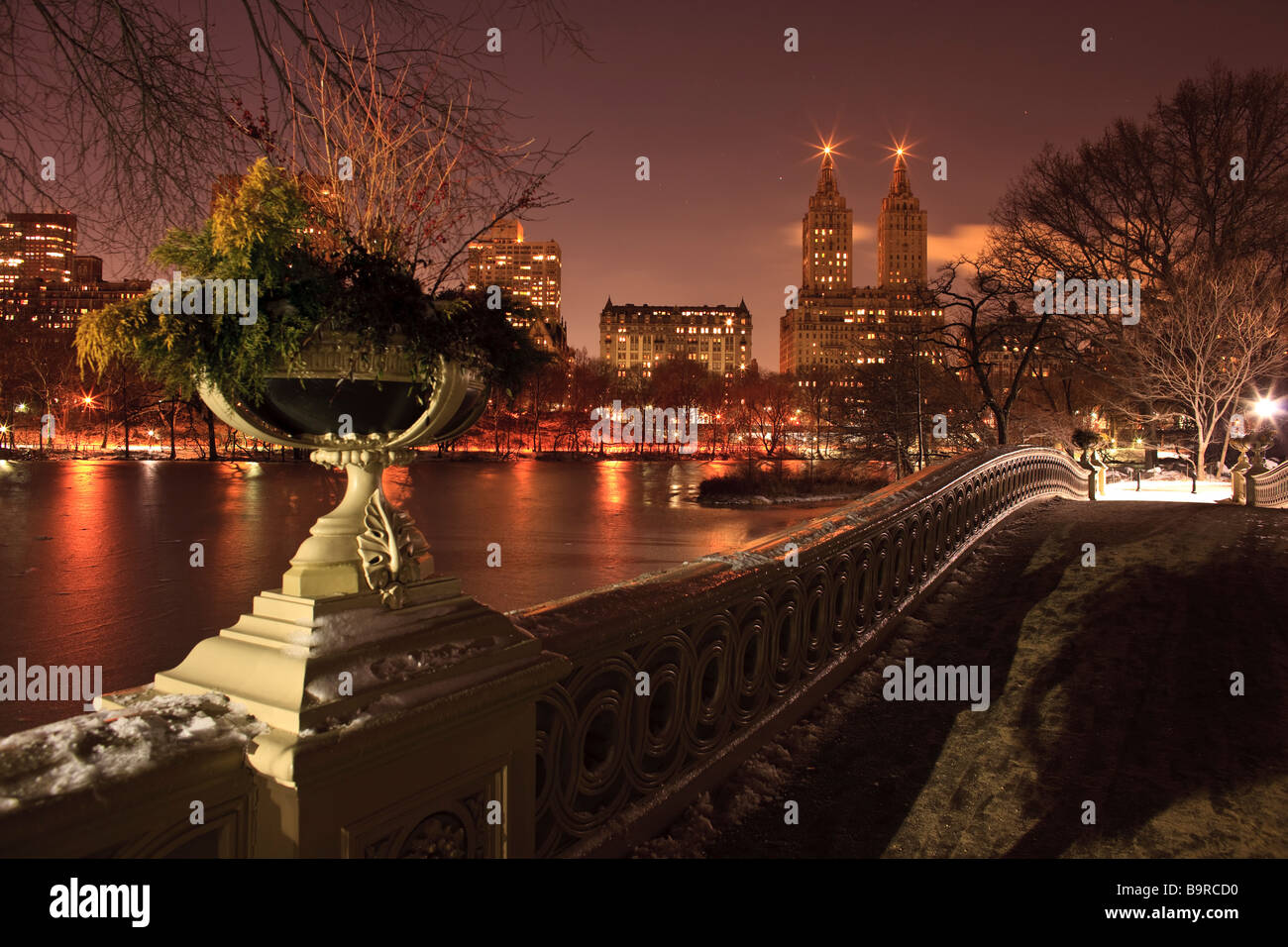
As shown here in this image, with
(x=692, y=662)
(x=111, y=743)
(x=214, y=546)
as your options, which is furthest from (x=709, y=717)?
(x=214, y=546)

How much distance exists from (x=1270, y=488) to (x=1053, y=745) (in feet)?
55.0

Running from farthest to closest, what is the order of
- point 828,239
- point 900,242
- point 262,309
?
1. point 828,239
2. point 900,242
3. point 262,309

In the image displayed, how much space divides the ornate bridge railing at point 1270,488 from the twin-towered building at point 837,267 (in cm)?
7859

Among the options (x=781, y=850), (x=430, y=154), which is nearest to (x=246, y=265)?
(x=430, y=154)

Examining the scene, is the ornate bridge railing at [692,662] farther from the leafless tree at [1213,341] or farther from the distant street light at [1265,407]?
the distant street light at [1265,407]

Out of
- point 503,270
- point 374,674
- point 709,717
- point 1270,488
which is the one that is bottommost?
point 709,717

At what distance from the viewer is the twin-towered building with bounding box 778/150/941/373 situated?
124131 millimetres

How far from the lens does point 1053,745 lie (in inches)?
151

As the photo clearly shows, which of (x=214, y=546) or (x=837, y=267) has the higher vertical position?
(x=837, y=267)

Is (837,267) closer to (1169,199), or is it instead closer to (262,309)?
(1169,199)

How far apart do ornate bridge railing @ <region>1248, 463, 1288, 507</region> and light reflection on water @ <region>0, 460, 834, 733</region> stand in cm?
985

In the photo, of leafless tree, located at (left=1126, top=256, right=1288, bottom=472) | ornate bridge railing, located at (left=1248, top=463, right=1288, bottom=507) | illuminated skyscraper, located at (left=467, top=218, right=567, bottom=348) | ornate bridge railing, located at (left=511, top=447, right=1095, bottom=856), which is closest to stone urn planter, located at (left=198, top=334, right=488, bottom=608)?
illuminated skyscraper, located at (left=467, top=218, right=567, bottom=348)
